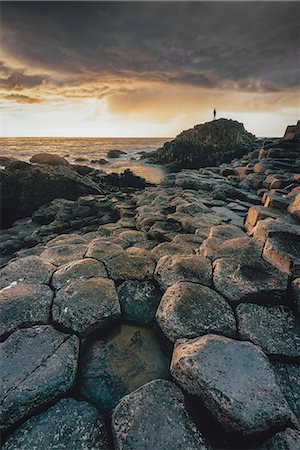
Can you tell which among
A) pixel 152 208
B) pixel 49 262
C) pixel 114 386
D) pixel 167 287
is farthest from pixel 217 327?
pixel 152 208

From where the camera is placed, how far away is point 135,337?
2393mm

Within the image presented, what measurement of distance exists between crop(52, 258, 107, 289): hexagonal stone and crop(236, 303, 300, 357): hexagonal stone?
1.64 meters

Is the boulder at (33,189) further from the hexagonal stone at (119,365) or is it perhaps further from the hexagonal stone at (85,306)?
the hexagonal stone at (119,365)

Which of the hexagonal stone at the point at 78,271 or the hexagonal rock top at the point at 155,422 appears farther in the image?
the hexagonal stone at the point at 78,271

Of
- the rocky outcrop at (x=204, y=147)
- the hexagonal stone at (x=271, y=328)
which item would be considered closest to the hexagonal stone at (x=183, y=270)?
the hexagonal stone at (x=271, y=328)

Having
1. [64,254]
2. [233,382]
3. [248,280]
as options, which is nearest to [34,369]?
[233,382]

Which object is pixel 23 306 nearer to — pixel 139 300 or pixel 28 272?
Result: pixel 28 272

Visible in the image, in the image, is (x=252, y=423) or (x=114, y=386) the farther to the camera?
(x=114, y=386)

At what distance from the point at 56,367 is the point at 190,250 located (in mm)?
2262

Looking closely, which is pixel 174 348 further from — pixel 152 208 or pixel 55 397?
pixel 152 208

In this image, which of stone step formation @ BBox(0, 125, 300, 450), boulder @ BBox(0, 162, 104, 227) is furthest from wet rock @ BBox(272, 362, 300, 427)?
boulder @ BBox(0, 162, 104, 227)

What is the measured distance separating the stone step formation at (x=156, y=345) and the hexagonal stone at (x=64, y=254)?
3 centimetres

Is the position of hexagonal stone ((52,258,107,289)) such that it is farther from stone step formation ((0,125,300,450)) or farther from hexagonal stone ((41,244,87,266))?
hexagonal stone ((41,244,87,266))

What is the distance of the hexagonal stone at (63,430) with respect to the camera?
156cm
